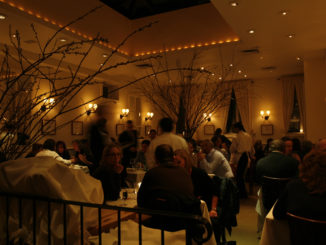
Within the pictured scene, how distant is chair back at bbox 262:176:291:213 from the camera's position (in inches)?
143

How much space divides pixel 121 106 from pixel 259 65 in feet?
16.0

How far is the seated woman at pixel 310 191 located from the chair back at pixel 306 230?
7 centimetres

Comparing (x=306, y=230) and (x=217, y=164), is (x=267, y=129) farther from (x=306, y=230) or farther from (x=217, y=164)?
(x=306, y=230)

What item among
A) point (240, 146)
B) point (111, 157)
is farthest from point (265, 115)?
point (111, 157)

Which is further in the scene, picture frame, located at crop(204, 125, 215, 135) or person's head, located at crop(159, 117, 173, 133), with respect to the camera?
picture frame, located at crop(204, 125, 215, 135)

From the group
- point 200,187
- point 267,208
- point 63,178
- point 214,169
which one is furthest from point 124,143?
point 214,169

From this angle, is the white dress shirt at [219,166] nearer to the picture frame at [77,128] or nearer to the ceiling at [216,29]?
the ceiling at [216,29]

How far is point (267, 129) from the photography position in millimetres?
11414

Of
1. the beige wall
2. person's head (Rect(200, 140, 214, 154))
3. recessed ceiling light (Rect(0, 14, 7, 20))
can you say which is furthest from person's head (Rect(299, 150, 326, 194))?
the beige wall

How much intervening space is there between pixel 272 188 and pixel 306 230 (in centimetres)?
160

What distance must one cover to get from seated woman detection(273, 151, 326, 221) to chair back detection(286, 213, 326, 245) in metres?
0.07

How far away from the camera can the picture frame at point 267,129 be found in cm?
1136

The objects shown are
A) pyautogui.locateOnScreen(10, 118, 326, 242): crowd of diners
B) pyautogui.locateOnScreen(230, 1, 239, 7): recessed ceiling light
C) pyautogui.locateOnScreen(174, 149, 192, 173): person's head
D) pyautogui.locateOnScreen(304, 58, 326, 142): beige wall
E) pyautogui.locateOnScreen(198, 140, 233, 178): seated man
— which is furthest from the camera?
pyautogui.locateOnScreen(304, 58, 326, 142): beige wall

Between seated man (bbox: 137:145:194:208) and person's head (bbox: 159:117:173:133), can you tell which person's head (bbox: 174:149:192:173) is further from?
seated man (bbox: 137:145:194:208)
